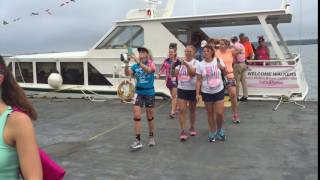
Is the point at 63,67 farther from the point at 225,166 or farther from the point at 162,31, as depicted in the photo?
the point at 225,166

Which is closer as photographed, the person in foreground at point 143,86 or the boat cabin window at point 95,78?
the person in foreground at point 143,86

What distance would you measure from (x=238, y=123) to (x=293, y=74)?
10.1ft

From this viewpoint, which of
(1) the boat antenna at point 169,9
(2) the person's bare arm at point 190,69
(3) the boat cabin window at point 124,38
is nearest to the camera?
(2) the person's bare arm at point 190,69

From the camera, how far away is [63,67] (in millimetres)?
14664

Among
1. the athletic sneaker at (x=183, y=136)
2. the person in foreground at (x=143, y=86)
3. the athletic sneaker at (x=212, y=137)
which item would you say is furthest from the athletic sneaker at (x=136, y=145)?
the athletic sneaker at (x=212, y=137)

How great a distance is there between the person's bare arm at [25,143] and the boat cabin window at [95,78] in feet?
38.4

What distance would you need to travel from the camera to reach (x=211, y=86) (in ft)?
25.6

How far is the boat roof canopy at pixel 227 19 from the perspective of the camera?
12180mm

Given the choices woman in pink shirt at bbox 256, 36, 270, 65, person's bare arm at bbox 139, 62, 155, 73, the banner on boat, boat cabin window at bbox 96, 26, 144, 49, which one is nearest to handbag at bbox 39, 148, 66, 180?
person's bare arm at bbox 139, 62, 155, 73

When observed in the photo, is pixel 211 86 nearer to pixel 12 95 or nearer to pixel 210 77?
pixel 210 77

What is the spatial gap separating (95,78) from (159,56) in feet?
7.05

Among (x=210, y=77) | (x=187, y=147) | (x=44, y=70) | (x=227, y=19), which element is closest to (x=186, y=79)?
(x=210, y=77)

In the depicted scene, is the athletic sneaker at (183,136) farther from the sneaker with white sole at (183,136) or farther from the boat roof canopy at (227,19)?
the boat roof canopy at (227,19)

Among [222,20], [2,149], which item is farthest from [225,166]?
[222,20]
